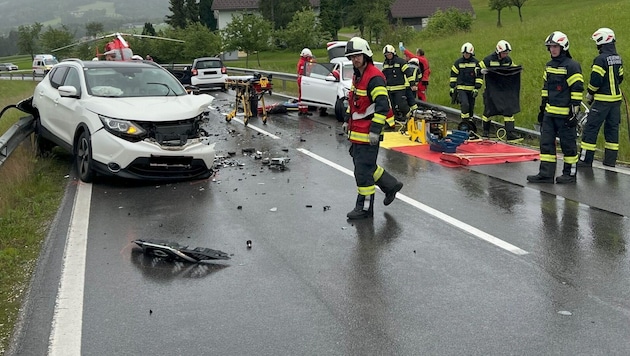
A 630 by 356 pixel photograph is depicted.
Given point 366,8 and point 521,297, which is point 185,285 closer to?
point 521,297

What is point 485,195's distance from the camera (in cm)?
834

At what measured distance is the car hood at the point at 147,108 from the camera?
912 cm

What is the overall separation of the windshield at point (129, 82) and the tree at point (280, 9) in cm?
7763

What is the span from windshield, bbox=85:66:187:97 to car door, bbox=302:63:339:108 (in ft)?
22.1

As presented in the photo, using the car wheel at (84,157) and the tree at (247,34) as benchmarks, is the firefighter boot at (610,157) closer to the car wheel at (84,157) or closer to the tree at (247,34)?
the car wheel at (84,157)

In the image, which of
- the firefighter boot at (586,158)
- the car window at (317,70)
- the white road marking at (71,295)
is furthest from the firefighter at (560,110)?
the car window at (317,70)

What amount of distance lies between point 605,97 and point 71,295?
8.15 meters

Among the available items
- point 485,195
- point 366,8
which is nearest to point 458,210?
point 485,195

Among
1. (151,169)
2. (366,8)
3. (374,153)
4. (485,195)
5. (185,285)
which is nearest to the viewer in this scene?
(185,285)

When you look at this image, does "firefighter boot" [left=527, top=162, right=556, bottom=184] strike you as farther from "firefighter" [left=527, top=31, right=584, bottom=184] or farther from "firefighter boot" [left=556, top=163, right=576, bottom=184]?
"firefighter boot" [left=556, top=163, right=576, bottom=184]

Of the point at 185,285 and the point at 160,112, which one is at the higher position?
the point at 160,112

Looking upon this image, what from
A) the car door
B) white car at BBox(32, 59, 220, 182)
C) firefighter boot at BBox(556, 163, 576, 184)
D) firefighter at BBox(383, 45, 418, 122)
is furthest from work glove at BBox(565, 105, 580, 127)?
the car door

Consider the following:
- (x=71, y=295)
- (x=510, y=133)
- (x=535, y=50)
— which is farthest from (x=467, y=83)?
(x=71, y=295)

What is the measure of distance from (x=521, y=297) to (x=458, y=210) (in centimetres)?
277
